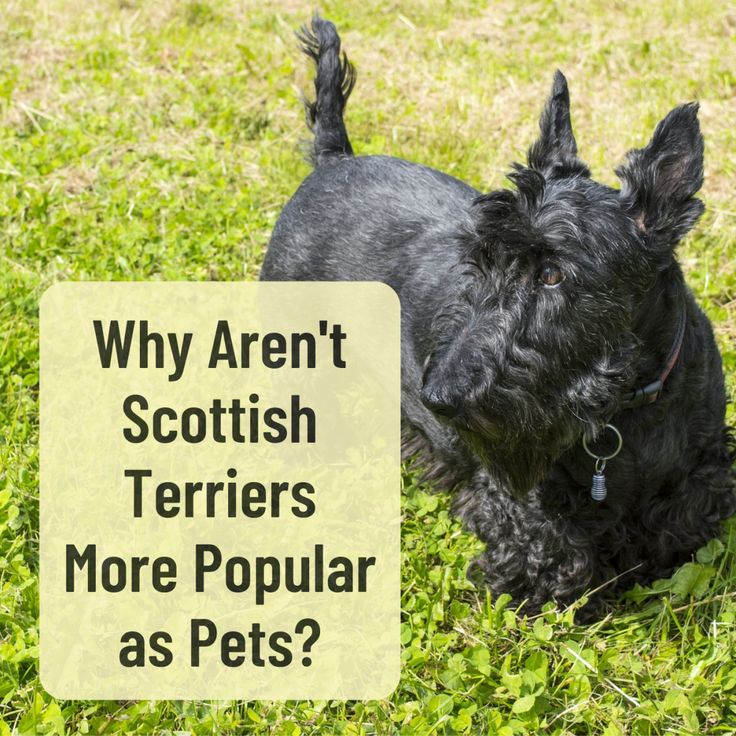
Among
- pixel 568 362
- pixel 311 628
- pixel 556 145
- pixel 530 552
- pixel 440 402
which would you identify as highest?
pixel 556 145

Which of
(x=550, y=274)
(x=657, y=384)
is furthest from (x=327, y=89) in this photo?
(x=657, y=384)

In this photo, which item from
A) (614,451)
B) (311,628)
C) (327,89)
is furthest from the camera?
(327,89)

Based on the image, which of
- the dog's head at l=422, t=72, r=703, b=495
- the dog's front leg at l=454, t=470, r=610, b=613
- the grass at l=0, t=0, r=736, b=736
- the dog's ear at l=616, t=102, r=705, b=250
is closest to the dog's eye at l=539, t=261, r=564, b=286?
the dog's head at l=422, t=72, r=703, b=495

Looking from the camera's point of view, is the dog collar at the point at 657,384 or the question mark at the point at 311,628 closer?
the dog collar at the point at 657,384

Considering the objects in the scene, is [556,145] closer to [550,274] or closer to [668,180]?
[668,180]

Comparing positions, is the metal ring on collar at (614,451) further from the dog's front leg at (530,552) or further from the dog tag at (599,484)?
the dog's front leg at (530,552)

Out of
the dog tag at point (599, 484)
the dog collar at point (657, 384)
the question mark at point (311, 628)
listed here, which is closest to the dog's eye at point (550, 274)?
the dog collar at point (657, 384)

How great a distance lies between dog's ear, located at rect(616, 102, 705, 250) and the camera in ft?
8.72

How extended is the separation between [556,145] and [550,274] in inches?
22.0

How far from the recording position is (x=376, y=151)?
5.73m

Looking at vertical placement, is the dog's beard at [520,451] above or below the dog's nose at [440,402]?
below

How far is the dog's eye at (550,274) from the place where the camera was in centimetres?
264

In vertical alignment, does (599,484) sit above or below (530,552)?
above

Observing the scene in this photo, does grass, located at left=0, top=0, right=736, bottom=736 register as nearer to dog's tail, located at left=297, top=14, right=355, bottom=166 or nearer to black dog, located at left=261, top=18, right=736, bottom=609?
black dog, located at left=261, top=18, right=736, bottom=609
